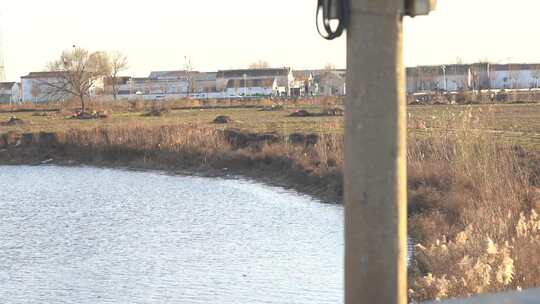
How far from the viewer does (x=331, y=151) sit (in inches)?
851

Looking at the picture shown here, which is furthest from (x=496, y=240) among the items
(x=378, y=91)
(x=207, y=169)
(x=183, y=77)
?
(x=183, y=77)

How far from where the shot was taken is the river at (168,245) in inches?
403

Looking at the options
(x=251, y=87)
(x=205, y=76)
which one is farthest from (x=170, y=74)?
(x=251, y=87)

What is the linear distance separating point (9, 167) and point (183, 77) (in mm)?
99493

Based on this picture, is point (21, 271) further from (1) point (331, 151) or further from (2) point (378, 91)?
(1) point (331, 151)

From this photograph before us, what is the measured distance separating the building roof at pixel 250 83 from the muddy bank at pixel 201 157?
260 feet

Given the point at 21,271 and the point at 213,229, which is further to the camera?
the point at 213,229

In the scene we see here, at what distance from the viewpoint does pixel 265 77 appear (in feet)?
379

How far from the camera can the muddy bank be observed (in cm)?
2086

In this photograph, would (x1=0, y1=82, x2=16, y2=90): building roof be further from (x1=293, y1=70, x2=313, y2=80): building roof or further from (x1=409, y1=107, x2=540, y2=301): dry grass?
(x1=409, y1=107, x2=540, y2=301): dry grass

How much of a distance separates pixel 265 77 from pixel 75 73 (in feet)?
152

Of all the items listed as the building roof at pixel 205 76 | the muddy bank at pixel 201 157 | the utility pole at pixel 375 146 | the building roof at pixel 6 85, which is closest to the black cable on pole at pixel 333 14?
the utility pole at pixel 375 146

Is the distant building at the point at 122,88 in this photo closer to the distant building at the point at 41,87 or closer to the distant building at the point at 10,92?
the distant building at the point at 41,87

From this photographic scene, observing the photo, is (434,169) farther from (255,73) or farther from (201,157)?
(255,73)
